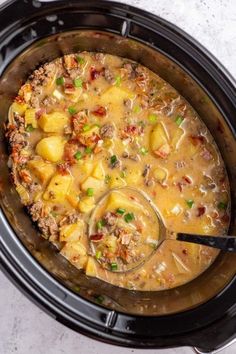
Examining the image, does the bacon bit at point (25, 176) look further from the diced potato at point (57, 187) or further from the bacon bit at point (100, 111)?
the bacon bit at point (100, 111)

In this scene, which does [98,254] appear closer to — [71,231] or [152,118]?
[71,231]

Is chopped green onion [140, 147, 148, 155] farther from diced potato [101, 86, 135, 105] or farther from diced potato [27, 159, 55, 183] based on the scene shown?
diced potato [27, 159, 55, 183]

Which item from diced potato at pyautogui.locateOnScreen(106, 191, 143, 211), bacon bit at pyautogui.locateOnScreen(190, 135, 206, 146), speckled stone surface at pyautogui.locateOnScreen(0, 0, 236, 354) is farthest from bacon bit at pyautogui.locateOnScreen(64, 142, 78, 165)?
speckled stone surface at pyautogui.locateOnScreen(0, 0, 236, 354)

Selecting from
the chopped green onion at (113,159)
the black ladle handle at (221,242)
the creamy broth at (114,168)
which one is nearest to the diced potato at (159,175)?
the creamy broth at (114,168)

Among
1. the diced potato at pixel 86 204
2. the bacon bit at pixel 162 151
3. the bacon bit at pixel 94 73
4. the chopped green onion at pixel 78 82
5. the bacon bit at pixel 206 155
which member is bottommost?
the diced potato at pixel 86 204

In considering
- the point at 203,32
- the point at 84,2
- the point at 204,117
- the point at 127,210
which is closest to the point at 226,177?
the point at 204,117

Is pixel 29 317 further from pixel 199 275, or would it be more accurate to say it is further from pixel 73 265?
pixel 199 275

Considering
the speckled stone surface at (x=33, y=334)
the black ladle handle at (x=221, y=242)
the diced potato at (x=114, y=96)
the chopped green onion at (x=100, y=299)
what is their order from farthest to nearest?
the speckled stone surface at (x=33, y=334) < the diced potato at (x=114, y=96) < the chopped green onion at (x=100, y=299) < the black ladle handle at (x=221, y=242)
